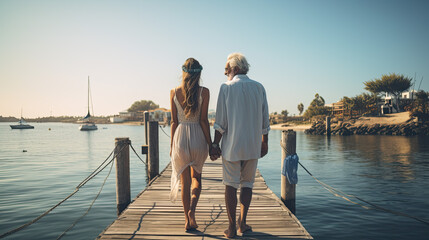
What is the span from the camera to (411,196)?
9344 millimetres

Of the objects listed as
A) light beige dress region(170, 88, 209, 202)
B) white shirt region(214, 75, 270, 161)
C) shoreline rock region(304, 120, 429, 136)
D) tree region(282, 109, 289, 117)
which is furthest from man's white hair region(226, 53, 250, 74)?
tree region(282, 109, 289, 117)

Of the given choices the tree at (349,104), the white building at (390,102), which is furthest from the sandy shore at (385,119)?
A: the tree at (349,104)

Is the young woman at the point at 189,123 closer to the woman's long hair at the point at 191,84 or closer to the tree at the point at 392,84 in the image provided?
the woman's long hair at the point at 191,84

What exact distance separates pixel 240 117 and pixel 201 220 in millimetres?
1958

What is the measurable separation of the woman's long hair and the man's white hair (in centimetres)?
40

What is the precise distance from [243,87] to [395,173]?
13389 millimetres

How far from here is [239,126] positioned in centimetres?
321

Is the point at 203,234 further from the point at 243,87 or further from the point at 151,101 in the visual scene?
the point at 151,101

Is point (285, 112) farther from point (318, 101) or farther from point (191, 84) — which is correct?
point (191, 84)

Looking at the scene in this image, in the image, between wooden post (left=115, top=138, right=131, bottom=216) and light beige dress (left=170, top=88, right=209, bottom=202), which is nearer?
light beige dress (left=170, top=88, right=209, bottom=202)

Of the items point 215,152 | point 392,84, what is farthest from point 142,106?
point 215,152

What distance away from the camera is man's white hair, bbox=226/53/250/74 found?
335 cm

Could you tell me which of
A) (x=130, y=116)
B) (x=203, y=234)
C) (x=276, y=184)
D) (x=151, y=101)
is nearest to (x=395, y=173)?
(x=276, y=184)

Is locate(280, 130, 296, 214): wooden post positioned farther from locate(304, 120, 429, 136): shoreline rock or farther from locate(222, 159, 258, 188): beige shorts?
locate(304, 120, 429, 136): shoreline rock
